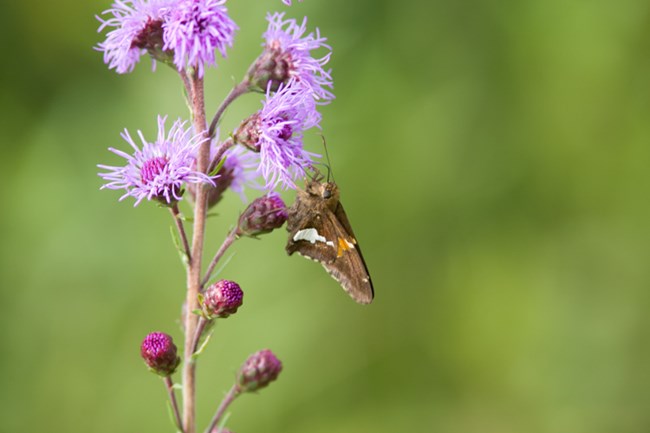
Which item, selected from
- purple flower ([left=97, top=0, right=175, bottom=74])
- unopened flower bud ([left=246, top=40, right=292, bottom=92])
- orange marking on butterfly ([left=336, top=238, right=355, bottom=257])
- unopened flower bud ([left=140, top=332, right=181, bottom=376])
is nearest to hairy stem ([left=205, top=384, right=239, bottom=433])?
unopened flower bud ([left=140, top=332, right=181, bottom=376])

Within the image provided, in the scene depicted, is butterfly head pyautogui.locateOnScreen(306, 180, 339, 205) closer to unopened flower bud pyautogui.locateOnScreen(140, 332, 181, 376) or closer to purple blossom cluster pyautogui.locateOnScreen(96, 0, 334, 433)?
purple blossom cluster pyautogui.locateOnScreen(96, 0, 334, 433)

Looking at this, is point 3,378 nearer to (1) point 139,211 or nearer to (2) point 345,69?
(1) point 139,211

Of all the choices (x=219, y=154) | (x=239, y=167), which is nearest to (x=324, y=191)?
(x=239, y=167)

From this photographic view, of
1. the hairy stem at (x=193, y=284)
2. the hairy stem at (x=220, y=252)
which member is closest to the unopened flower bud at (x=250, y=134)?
the hairy stem at (x=193, y=284)

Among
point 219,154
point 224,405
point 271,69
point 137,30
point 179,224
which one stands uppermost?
point 271,69

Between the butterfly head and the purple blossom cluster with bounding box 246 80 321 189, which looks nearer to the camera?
the purple blossom cluster with bounding box 246 80 321 189

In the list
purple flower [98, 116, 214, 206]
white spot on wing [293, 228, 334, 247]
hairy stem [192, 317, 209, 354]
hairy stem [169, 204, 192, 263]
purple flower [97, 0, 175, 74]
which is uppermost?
purple flower [97, 0, 175, 74]

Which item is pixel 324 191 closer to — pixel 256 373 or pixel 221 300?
pixel 221 300

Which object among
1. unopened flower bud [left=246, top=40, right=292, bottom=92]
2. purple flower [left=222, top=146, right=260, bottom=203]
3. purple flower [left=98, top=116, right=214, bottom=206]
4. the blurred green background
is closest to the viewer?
purple flower [left=98, top=116, right=214, bottom=206]
